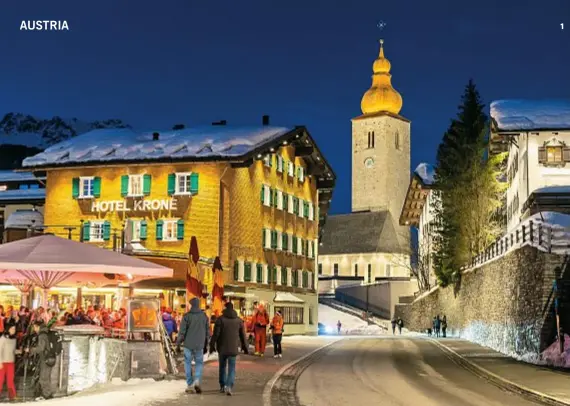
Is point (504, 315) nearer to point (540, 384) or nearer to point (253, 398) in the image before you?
point (540, 384)

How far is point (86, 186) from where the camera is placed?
5312cm

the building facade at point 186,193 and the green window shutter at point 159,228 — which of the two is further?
the green window shutter at point 159,228

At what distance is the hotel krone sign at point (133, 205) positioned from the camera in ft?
168

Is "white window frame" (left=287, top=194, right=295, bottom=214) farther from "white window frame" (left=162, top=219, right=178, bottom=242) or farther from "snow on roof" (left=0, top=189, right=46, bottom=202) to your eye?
"snow on roof" (left=0, top=189, right=46, bottom=202)

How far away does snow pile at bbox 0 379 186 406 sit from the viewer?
50.6ft

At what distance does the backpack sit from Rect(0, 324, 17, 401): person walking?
→ 0.57m

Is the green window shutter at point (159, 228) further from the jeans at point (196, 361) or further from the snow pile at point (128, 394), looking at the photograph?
the jeans at point (196, 361)

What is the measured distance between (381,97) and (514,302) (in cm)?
10152

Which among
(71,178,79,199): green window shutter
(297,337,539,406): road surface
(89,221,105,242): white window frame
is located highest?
(71,178,79,199): green window shutter

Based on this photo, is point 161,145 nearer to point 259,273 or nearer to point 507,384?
point 259,273

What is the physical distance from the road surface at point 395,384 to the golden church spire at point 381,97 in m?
104

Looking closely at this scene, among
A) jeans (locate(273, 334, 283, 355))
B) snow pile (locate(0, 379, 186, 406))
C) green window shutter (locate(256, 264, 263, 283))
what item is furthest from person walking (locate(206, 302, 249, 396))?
green window shutter (locate(256, 264, 263, 283))

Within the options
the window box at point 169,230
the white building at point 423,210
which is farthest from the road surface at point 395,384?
the white building at point 423,210

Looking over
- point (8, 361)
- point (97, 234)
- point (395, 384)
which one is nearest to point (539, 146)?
point (97, 234)
